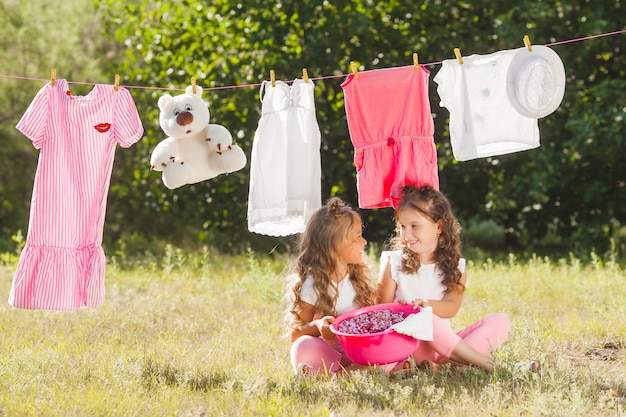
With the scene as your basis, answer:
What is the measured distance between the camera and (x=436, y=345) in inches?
144

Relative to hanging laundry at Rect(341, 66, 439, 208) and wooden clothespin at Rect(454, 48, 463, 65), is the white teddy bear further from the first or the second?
wooden clothespin at Rect(454, 48, 463, 65)

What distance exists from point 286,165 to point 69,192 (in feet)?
3.11

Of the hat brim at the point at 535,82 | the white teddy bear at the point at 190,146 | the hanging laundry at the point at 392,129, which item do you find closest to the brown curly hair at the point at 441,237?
the hanging laundry at the point at 392,129

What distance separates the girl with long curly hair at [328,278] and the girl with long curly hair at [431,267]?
0.13 metres

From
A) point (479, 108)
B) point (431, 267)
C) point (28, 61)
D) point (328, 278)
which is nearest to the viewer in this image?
point (328, 278)

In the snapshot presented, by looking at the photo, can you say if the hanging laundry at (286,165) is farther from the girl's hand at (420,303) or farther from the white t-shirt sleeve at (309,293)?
the girl's hand at (420,303)

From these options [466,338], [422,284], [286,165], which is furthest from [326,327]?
[286,165]

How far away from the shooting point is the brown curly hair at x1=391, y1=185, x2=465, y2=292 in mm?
3910

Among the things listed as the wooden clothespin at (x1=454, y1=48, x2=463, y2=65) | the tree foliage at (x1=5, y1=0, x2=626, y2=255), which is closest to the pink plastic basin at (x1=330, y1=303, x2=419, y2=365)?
the wooden clothespin at (x1=454, y1=48, x2=463, y2=65)

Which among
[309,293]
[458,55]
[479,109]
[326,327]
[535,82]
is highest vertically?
[458,55]

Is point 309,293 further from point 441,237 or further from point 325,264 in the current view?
point 441,237

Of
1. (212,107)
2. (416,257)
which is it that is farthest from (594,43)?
(416,257)

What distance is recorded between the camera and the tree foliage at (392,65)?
704 centimetres

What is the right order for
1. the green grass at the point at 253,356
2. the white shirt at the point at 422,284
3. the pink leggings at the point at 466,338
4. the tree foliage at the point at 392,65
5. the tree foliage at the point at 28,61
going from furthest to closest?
the tree foliage at the point at 28,61
the tree foliage at the point at 392,65
the white shirt at the point at 422,284
the pink leggings at the point at 466,338
the green grass at the point at 253,356
